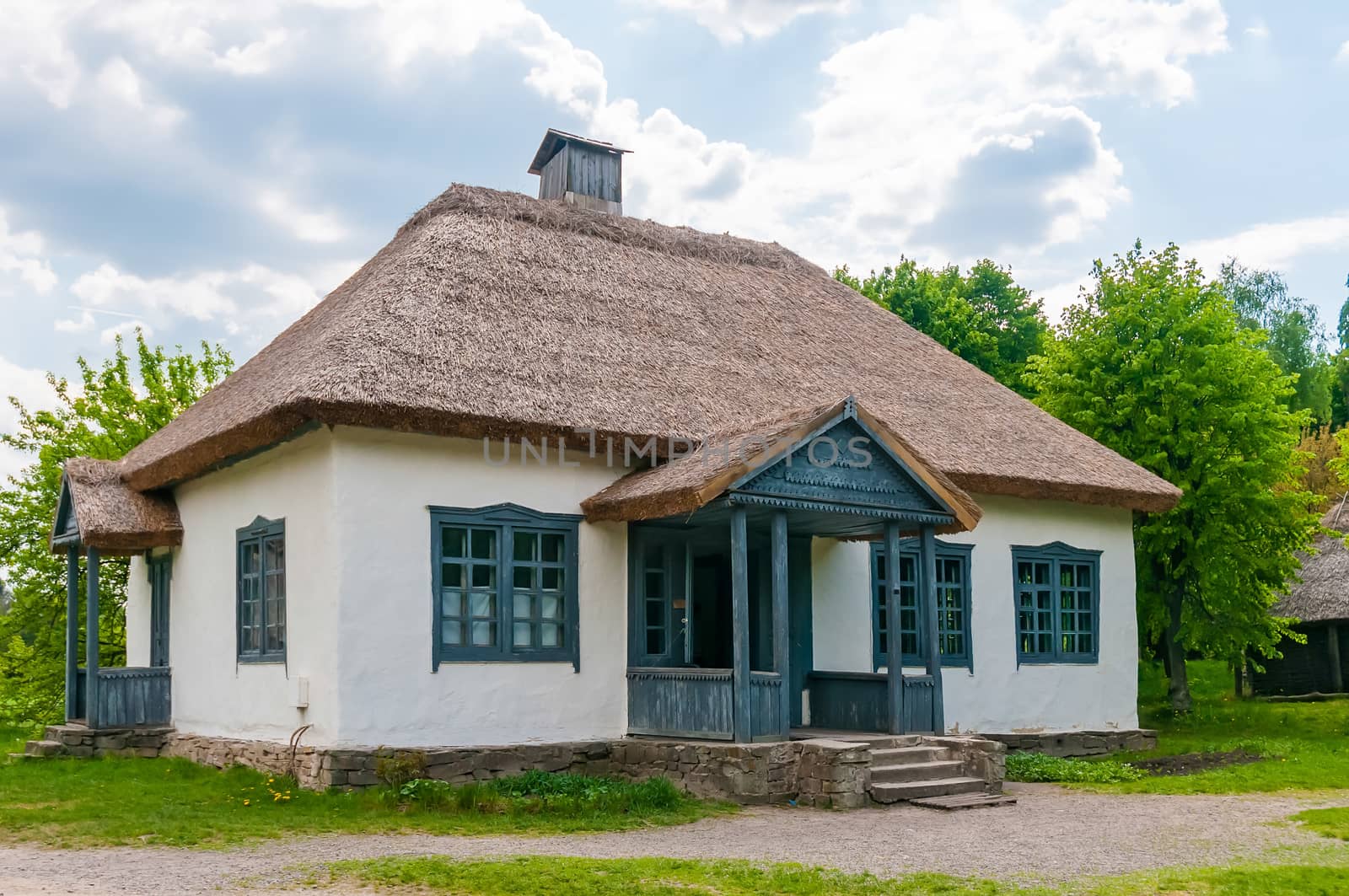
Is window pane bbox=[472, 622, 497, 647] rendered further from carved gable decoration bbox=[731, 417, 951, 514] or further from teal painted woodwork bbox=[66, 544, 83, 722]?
teal painted woodwork bbox=[66, 544, 83, 722]

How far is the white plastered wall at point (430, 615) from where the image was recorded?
1244 cm

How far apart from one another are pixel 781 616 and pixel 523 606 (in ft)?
8.94

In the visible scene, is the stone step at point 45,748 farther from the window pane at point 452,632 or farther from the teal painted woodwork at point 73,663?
the window pane at point 452,632

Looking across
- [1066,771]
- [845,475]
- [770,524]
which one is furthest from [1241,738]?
[845,475]

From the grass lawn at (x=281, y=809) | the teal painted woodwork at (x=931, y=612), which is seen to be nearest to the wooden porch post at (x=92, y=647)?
the grass lawn at (x=281, y=809)

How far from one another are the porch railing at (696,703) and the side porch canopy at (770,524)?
1 cm

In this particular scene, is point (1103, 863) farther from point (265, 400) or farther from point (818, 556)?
point (265, 400)

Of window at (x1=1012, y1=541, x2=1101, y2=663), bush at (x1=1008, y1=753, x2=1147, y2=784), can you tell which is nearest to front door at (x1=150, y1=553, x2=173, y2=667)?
bush at (x1=1008, y1=753, x2=1147, y2=784)

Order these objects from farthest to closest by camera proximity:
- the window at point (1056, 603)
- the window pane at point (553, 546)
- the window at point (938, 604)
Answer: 1. the window at point (1056, 603)
2. the window at point (938, 604)
3. the window pane at point (553, 546)

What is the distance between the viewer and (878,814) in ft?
38.3

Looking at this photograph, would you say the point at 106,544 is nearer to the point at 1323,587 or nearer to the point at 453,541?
the point at 453,541

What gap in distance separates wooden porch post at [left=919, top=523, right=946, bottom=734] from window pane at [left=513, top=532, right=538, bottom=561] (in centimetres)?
403

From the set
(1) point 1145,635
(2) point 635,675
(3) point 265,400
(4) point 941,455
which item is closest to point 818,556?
(4) point 941,455

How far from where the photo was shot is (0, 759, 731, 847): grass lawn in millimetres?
10320
